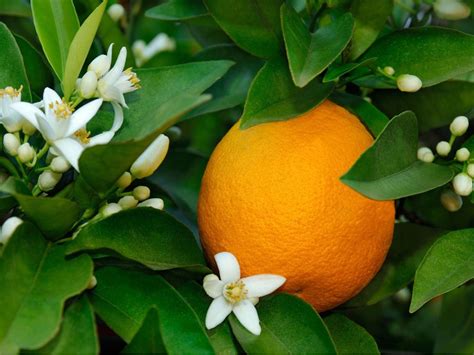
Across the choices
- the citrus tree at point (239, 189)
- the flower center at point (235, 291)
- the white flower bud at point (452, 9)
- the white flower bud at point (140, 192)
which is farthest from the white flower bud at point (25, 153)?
the white flower bud at point (452, 9)

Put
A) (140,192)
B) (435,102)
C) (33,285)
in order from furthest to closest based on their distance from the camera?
(435,102) < (140,192) < (33,285)

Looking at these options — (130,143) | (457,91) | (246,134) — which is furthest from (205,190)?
(457,91)

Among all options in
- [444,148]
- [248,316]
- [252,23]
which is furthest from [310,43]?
[248,316]

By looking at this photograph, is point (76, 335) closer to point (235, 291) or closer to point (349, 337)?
point (235, 291)

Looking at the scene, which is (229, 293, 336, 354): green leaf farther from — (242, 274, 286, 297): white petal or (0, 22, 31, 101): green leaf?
(0, 22, 31, 101): green leaf

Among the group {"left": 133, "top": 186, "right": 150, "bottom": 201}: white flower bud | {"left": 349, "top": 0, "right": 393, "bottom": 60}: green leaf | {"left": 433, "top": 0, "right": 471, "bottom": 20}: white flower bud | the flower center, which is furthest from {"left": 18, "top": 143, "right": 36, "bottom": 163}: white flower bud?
{"left": 433, "top": 0, "right": 471, "bottom": 20}: white flower bud
